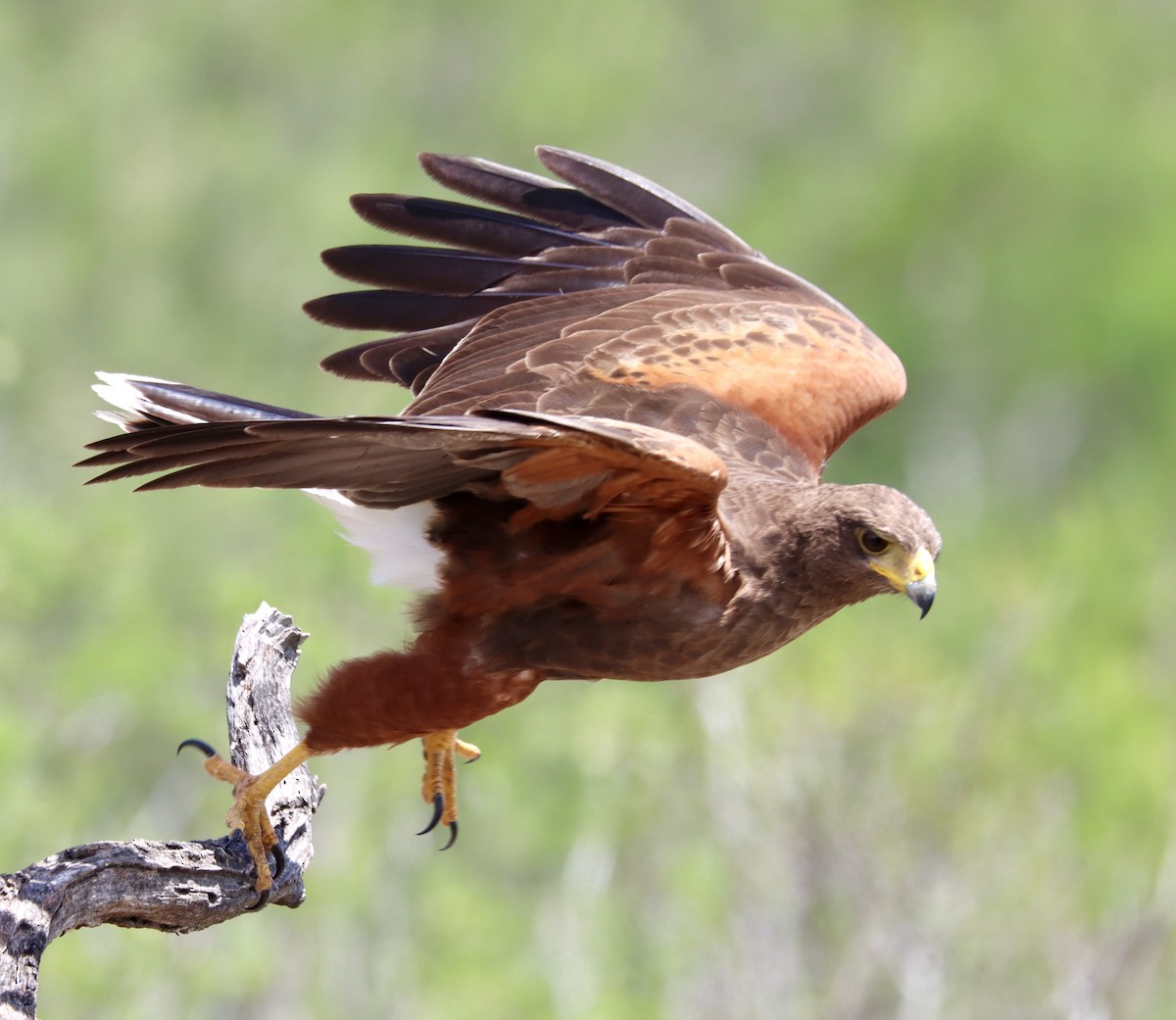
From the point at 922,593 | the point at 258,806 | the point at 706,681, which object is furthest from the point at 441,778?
the point at 706,681

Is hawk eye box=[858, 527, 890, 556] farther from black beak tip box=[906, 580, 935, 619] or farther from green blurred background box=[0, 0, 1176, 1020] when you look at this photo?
green blurred background box=[0, 0, 1176, 1020]

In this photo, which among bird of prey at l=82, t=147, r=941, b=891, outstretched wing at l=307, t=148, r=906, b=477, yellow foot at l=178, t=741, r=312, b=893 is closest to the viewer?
bird of prey at l=82, t=147, r=941, b=891

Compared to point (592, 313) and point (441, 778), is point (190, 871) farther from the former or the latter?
point (592, 313)

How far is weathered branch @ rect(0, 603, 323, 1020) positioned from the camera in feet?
17.2

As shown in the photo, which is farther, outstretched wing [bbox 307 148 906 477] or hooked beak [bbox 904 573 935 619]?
outstretched wing [bbox 307 148 906 477]

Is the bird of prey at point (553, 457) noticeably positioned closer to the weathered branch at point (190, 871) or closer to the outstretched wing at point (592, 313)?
the outstretched wing at point (592, 313)

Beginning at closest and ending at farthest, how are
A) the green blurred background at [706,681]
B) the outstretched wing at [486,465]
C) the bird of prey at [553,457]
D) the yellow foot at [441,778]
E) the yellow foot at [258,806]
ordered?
the outstretched wing at [486,465], the bird of prey at [553,457], the yellow foot at [258,806], the yellow foot at [441,778], the green blurred background at [706,681]

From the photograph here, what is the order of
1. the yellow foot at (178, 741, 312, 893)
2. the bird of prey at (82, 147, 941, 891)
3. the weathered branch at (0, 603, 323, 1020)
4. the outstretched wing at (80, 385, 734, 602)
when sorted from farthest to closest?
the yellow foot at (178, 741, 312, 893), the bird of prey at (82, 147, 941, 891), the outstretched wing at (80, 385, 734, 602), the weathered branch at (0, 603, 323, 1020)

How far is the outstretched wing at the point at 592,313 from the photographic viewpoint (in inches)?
285

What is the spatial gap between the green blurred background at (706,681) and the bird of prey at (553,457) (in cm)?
363

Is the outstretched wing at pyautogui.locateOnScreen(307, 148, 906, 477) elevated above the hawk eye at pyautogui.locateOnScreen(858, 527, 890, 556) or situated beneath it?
elevated above

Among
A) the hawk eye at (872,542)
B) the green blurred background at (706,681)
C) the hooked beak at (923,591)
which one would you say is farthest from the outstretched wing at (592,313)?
the green blurred background at (706,681)

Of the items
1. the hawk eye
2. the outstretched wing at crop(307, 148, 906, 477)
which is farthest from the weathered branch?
the hawk eye

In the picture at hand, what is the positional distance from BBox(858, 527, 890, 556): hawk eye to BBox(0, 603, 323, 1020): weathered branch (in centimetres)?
203
